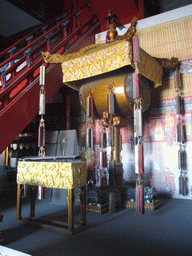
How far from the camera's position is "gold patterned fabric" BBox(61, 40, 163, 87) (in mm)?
2660

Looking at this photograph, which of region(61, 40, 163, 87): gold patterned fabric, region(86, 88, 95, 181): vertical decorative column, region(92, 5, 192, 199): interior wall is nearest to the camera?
region(61, 40, 163, 87): gold patterned fabric

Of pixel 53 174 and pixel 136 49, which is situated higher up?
pixel 136 49

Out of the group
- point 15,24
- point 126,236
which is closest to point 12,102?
point 126,236

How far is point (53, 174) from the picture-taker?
2.14m

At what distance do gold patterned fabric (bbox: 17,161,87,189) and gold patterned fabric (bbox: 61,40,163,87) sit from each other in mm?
1352

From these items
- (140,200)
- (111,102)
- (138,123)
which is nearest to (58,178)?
(140,200)

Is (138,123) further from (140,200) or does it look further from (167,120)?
(167,120)

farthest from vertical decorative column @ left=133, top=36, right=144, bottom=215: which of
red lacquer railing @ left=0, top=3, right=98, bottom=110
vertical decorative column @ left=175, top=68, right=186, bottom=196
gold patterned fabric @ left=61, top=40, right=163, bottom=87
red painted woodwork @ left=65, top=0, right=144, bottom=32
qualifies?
red painted woodwork @ left=65, top=0, right=144, bottom=32

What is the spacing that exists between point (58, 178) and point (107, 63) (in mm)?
1605

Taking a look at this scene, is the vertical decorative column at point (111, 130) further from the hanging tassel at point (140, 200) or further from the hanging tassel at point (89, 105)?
the hanging tassel at point (140, 200)

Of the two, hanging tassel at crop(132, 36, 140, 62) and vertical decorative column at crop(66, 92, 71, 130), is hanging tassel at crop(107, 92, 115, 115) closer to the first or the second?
hanging tassel at crop(132, 36, 140, 62)

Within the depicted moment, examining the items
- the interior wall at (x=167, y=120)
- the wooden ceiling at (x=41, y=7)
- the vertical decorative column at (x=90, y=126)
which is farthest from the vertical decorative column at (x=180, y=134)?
the wooden ceiling at (x=41, y=7)

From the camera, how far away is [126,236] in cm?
188

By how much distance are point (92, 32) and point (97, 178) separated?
3.16 metres
